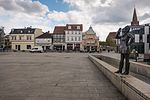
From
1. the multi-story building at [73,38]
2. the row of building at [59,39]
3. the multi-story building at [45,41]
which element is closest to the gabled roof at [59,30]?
the row of building at [59,39]

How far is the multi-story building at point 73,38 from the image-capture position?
89.8 m

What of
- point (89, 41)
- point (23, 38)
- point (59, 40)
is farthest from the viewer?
point (23, 38)

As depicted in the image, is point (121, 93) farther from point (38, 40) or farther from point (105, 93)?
point (38, 40)

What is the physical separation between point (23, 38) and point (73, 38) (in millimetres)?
22018

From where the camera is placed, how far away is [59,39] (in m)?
90.4

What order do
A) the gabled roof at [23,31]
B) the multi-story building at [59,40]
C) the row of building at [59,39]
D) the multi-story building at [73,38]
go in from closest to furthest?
the multi-story building at [59,40] → the multi-story building at [73,38] → the row of building at [59,39] → the gabled roof at [23,31]

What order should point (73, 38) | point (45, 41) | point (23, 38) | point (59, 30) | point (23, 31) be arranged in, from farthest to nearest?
point (23, 31)
point (23, 38)
point (59, 30)
point (45, 41)
point (73, 38)

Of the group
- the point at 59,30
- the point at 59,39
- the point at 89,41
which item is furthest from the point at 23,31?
the point at 89,41

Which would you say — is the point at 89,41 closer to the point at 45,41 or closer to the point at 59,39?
the point at 59,39

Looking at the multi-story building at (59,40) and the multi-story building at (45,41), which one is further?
the multi-story building at (45,41)

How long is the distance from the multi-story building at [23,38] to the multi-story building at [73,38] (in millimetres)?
14643

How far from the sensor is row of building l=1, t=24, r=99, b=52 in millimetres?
89938

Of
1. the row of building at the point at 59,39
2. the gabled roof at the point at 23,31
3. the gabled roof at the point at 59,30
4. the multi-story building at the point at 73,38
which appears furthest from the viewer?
the gabled roof at the point at 23,31

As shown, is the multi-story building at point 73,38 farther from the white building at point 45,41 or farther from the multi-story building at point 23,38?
the multi-story building at point 23,38
